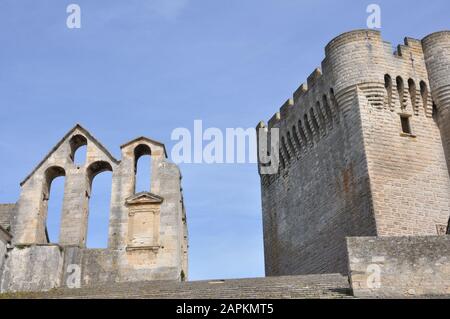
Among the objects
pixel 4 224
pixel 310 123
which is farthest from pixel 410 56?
pixel 4 224

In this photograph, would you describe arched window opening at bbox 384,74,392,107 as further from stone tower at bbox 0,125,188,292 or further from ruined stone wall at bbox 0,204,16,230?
ruined stone wall at bbox 0,204,16,230

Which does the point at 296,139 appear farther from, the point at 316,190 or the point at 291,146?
the point at 316,190

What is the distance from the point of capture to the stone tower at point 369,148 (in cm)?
2073

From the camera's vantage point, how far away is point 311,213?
24.3 m

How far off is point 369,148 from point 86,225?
9259 millimetres

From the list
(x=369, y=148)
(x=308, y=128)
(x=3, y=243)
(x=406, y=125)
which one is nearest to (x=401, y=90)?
(x=406, y=125)

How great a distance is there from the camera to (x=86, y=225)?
55.2 ft

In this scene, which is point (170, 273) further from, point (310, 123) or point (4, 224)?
point (310, 123)

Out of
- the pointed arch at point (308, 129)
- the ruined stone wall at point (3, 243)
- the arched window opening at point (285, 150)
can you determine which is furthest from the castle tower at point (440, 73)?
the ruined stone wall at point (3, 243)

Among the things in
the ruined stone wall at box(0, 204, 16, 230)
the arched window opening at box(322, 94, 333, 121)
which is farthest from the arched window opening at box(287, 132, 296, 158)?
the ruined stone wall at box(0, 204, 16, 230)

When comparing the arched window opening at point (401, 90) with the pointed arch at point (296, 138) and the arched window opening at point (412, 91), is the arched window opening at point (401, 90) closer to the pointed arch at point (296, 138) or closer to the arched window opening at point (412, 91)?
the arched window opening at point (412, 91)

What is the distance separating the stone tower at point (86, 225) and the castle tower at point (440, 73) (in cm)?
1037
